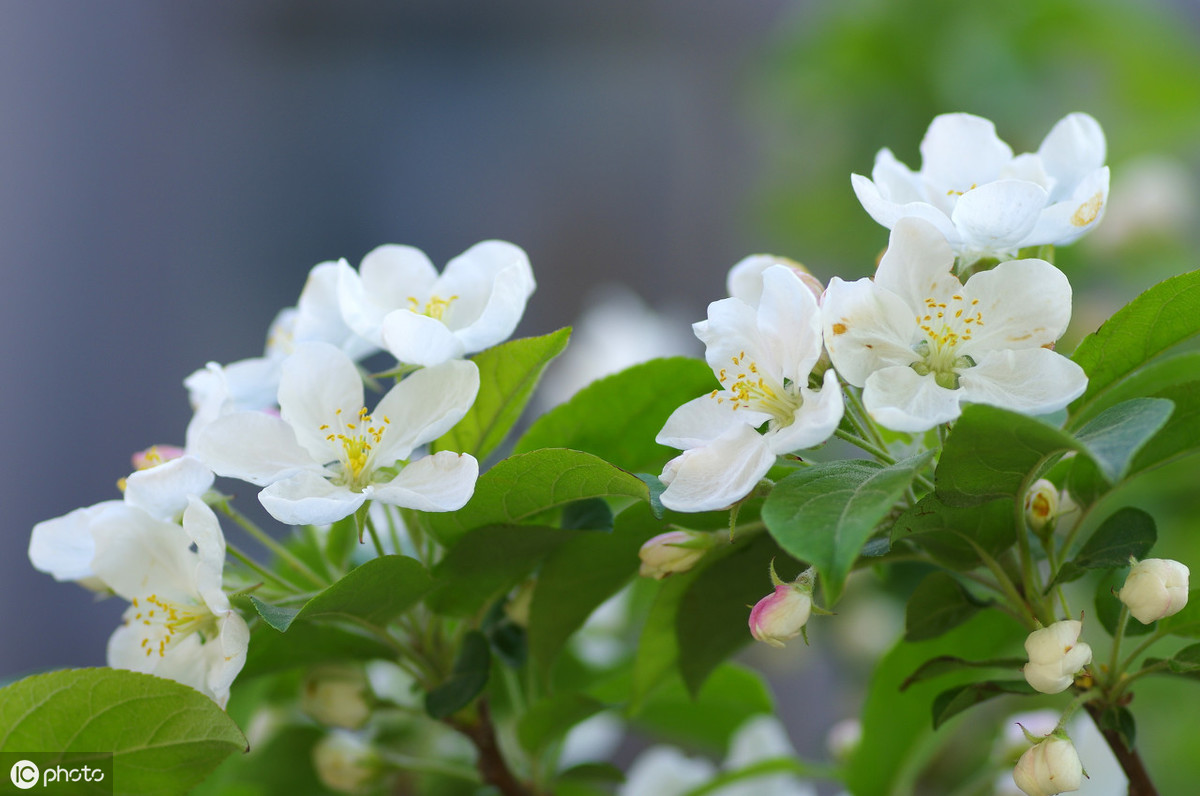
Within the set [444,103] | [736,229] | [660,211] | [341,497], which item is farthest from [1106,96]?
[444,103]

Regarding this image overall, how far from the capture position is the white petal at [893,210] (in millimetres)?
559

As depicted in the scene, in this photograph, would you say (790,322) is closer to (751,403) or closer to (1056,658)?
(751,403)

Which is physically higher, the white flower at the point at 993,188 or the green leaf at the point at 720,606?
the white flower at the point at 993,188

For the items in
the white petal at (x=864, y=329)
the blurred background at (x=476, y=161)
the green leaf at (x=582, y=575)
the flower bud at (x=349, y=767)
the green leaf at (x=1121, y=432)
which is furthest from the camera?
the blurred background at (x=476, y=161)

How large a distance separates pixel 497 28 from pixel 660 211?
764 mm

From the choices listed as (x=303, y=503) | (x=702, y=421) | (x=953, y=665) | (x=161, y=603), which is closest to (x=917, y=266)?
(x=702, y=421)

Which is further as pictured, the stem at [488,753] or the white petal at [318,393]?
the stem at [488,753]

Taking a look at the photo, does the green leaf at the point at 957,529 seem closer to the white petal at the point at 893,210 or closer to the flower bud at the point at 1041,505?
the flower bud at the point at 1041,505

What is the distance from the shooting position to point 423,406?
62 cm

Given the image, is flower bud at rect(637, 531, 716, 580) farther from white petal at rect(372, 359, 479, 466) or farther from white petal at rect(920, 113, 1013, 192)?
white petal at rect(920, 113, 1013, 192)

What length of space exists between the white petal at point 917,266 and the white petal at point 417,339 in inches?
9.5

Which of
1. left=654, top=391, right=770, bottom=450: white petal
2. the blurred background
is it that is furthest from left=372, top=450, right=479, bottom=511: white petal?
the blurred background

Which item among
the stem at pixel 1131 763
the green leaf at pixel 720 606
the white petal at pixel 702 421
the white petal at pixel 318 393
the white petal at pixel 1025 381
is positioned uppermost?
the white petal at pixel 318 393

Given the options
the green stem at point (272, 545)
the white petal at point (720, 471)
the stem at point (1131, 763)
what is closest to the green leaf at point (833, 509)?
the white petal at point (720, 471)
